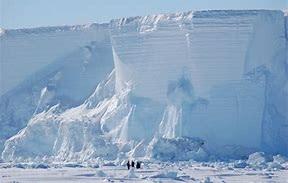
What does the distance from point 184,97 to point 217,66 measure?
5.68ft

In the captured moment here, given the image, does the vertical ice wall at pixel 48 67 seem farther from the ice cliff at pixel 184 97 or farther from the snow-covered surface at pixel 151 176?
the snow-covered surface at pixel 151 176

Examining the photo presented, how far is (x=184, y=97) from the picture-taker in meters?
32.9

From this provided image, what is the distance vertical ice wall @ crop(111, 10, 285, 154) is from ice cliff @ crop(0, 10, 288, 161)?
38 millimetres

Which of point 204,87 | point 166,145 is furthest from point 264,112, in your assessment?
point 166,145

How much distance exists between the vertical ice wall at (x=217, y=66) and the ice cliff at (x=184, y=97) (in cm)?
4

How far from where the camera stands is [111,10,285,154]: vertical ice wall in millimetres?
32438

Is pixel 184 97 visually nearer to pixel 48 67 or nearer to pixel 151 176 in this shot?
pixel 48 67

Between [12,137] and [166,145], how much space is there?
28.2 feet

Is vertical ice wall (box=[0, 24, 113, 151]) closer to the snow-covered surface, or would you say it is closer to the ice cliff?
the ice cliff

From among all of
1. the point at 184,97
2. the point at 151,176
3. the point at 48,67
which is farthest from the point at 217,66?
the point at 151,176

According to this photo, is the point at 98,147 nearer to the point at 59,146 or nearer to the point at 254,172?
the point at 59,146

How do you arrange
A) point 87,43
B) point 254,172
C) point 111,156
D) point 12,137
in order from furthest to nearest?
point 87,43 < point 12,137 < point 111,156 < point 254,172

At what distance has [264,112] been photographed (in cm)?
3291

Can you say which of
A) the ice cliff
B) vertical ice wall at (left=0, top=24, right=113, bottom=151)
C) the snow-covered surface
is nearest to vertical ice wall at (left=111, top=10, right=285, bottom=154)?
the ice cliff
